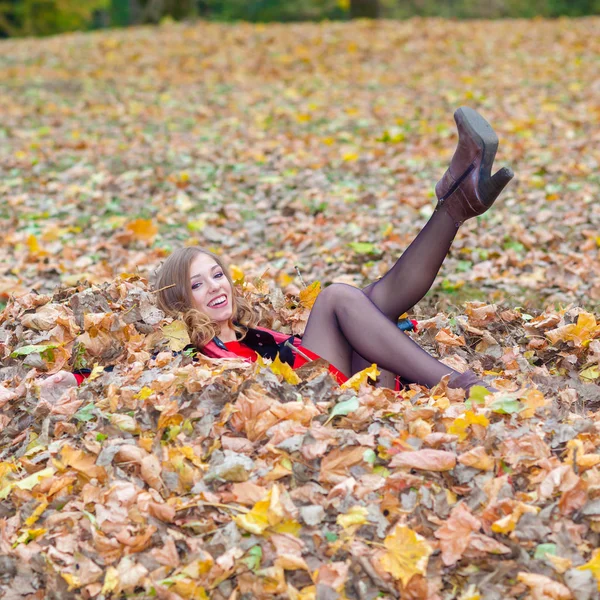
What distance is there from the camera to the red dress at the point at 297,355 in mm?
3930

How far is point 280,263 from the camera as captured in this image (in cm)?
654

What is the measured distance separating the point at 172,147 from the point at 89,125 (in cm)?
196

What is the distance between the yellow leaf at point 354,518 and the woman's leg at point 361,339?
1108 mm

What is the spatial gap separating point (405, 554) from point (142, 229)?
498cm

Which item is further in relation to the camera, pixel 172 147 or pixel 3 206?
pixel 172 147

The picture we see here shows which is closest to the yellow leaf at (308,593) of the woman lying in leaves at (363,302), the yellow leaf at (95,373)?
the woman lying in leaves at (363,302)

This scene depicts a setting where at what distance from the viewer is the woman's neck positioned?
4.25 meters

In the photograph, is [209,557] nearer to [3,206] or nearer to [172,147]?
[3,206]

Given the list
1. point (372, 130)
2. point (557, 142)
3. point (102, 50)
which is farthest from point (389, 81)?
point (102, 50)

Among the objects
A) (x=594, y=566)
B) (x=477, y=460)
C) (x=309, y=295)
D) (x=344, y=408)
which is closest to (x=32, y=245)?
(x=309, y=295)

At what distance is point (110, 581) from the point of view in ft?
8.96

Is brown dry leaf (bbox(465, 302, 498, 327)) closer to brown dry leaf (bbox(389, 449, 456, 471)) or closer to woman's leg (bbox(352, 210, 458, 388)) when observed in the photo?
woman's leg (bbox(352, 210, 458, 388))

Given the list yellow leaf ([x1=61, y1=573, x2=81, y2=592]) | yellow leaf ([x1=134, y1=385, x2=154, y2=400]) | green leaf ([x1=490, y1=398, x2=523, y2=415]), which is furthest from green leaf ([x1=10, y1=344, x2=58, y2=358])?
green leaf ([x1=490, y1=398, x2=523, y2=415])

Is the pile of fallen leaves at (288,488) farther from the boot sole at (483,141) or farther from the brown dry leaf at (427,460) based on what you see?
the boot sole at (483,141)
